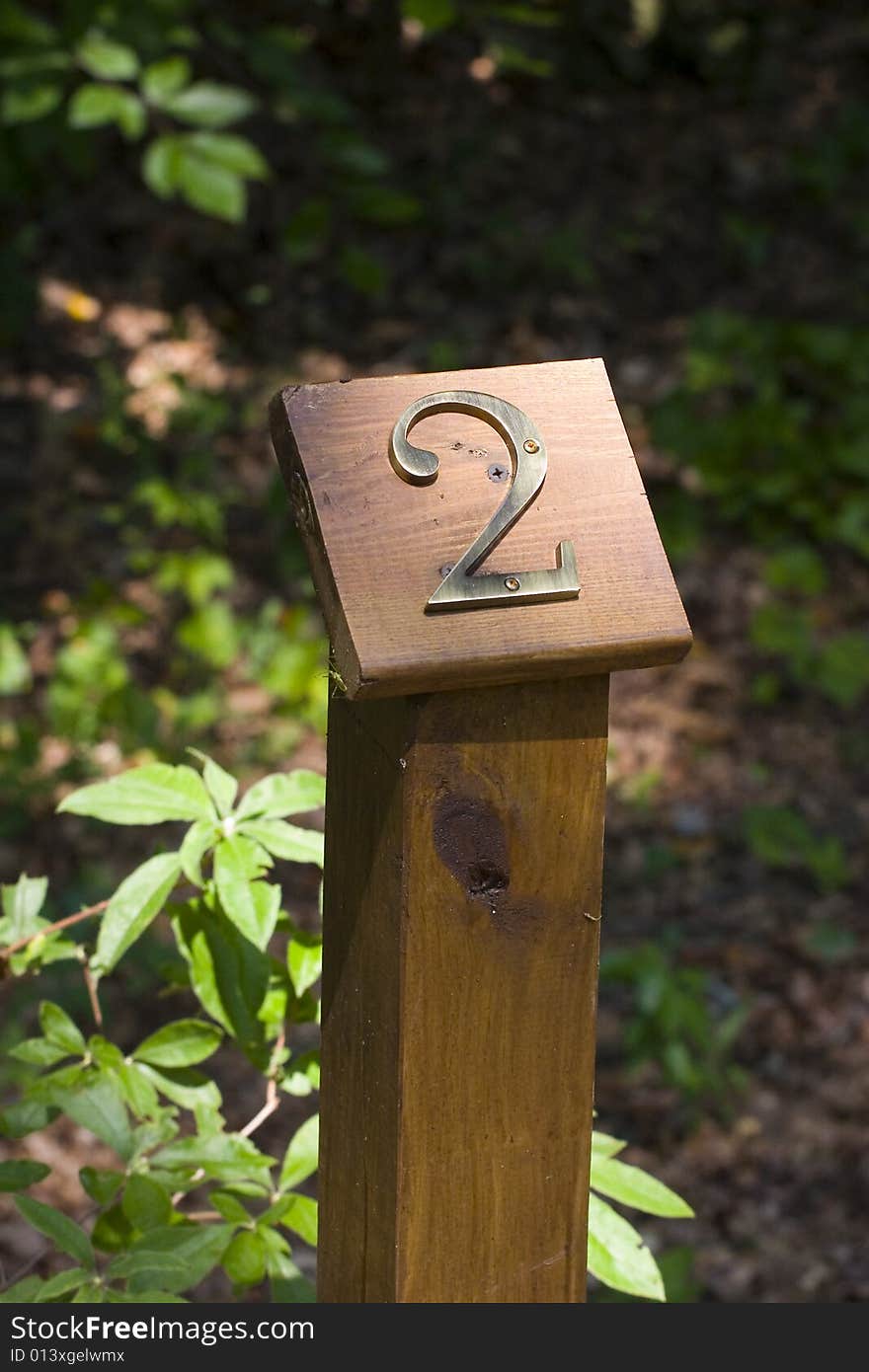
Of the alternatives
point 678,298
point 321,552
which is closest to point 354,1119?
point 321,552

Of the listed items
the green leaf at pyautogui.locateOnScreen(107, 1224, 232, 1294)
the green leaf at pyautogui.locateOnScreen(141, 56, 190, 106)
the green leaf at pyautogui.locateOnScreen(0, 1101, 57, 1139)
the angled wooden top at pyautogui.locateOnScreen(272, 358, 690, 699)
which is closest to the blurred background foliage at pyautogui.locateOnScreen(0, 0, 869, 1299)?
the green leaf at pyautogui.locateOnScreen(141, 56, 190, 106)

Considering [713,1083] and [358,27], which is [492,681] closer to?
[713,1083]

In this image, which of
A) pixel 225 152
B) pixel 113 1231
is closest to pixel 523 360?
pixel 225 152

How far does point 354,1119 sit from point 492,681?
414 millimetres

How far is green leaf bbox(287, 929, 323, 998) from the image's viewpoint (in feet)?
4.98

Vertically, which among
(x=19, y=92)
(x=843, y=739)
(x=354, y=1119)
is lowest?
(x=354, y=1119)

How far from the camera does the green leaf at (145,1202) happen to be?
1361 mm

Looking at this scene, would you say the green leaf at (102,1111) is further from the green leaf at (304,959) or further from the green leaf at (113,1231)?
the green leaf at (304,959)

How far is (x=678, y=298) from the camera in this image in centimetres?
543

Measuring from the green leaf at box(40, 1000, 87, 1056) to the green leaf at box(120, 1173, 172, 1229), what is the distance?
0.13m

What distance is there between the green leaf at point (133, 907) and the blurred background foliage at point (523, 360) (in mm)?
1134

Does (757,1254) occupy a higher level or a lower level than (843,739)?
lower

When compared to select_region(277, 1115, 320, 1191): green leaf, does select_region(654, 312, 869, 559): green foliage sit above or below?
above

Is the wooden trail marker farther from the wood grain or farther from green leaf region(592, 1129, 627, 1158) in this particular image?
green leaf region(592, 1129, 627, 1158)
